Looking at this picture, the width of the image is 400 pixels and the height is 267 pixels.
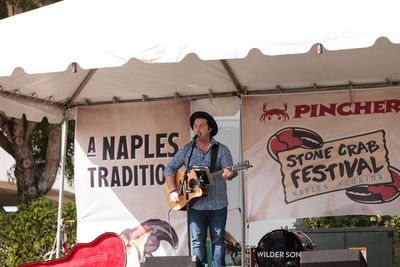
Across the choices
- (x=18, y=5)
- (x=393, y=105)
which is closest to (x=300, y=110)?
(x=393, y=105)

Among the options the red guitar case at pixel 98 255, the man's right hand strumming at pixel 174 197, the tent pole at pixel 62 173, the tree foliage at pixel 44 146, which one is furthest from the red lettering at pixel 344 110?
the tree foliage at pixel 44 146

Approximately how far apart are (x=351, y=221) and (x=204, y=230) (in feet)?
13.3

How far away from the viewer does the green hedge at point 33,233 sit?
433 inches

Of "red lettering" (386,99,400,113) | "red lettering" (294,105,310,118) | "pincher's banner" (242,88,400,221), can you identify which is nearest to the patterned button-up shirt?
"pincher's banner" (242,88,400,221)

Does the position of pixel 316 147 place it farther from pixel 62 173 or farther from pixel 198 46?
pixel 62 173

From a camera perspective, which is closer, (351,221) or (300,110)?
(300,110)

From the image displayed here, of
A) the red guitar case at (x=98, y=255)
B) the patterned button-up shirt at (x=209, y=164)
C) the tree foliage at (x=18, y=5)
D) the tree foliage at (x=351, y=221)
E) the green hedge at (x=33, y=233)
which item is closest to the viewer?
the red guitar case at (x=98, y=255)

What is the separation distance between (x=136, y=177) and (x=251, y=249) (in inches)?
83.9

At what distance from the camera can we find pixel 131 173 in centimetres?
911

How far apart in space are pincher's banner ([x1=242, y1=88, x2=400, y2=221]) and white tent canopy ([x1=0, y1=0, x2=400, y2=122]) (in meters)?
0.23

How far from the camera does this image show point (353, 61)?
7.71m

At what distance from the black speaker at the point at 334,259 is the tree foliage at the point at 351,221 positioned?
4896mm

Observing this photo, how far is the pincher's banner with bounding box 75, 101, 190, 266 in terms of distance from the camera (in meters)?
8.95

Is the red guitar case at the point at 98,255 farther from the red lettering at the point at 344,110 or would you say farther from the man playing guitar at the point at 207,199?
the red lettering at the point at 344,110
